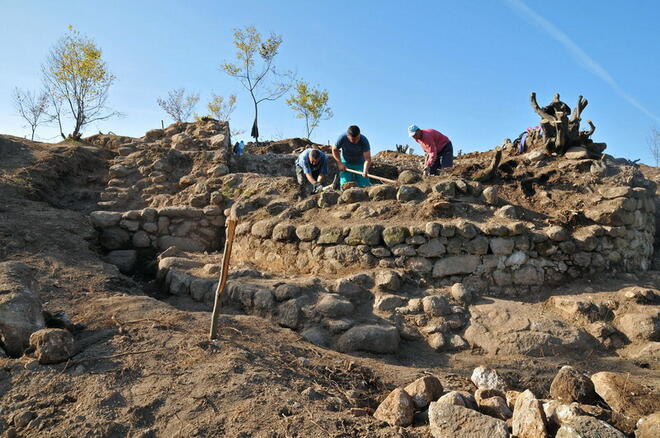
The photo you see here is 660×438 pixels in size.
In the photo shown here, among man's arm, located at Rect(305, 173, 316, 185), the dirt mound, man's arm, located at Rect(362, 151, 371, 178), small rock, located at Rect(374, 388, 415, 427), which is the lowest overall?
small rock, located at Rect(374, 388, 415, 427)

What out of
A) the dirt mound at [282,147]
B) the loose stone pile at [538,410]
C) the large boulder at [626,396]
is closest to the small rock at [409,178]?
the loose stone pile at [538,410]

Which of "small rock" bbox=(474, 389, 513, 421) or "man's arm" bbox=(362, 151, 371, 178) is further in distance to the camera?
"man's arm" bbox=(362, 151, 371, 178)

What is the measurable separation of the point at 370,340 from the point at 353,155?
3538 millimetres

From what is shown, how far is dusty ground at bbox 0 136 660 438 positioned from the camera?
2451mm

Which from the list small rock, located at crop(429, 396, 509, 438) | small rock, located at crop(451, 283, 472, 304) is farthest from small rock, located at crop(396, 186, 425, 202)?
small rock, located at crop(429, 396, 509, 438)

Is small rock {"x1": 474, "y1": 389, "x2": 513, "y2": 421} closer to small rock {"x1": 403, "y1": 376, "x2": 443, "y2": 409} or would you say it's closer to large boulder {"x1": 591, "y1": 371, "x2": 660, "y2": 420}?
small rock {"x1": 403, "y1": 376, "x2": 443, "y2": 409}

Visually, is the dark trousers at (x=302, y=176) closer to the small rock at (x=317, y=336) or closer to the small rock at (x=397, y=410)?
the small rock at (x=317, y=336)

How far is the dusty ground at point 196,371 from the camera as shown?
2451mm

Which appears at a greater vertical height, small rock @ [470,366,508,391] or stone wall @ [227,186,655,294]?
stone wall @ [227,186,655,294]

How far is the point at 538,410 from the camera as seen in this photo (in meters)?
2.24

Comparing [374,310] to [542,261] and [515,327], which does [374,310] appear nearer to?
[515,327]

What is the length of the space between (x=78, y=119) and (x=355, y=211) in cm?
1611

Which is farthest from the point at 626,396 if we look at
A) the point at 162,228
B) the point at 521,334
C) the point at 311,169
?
the point at 162,228

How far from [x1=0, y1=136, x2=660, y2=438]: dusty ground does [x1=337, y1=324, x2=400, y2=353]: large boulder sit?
0.09 metres
